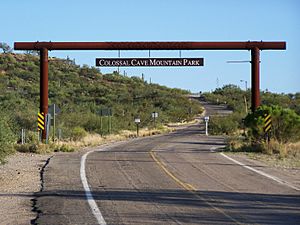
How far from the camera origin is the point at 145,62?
39594mm

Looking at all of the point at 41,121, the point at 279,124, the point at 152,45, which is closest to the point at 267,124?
the point at 279,124

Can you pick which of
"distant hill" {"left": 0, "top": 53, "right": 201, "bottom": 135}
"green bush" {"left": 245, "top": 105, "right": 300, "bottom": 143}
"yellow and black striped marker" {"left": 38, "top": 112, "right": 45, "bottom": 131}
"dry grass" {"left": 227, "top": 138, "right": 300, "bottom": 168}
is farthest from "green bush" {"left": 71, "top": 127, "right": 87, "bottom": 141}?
"green bush" {"left": 245, "top": 105, "right": 300, "bottom": 143}

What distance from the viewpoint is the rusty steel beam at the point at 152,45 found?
3891 cm

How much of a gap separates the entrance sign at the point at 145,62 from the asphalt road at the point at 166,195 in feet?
44.3

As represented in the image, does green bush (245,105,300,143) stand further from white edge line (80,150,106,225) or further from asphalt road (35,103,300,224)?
white edge line (80,150,106,225)

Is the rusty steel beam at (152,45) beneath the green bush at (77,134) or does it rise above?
above

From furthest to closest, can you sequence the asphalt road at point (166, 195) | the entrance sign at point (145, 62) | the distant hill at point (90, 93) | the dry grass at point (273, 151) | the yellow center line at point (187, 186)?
the distant hill at point (90, 93)
the entrance sign at point (145, 62)
the dry grass at point (273, 151)
the yellow center line at point (187, 186)
the asphalt road at point (166, 195)

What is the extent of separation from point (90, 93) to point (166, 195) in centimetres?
9059

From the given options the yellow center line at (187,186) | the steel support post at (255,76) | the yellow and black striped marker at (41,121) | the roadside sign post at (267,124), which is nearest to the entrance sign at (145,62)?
the steel support post at (255,76)

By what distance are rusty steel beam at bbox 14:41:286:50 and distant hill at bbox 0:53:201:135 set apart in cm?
2437

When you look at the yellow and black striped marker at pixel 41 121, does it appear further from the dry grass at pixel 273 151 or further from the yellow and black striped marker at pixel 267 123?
the yellow and black striped marker at pixel 267 123

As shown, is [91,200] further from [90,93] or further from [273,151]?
[90,93]

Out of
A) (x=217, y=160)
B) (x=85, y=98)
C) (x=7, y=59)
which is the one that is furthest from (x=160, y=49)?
(x=7, y=59)

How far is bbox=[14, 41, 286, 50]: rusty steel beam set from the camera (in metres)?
38.9
